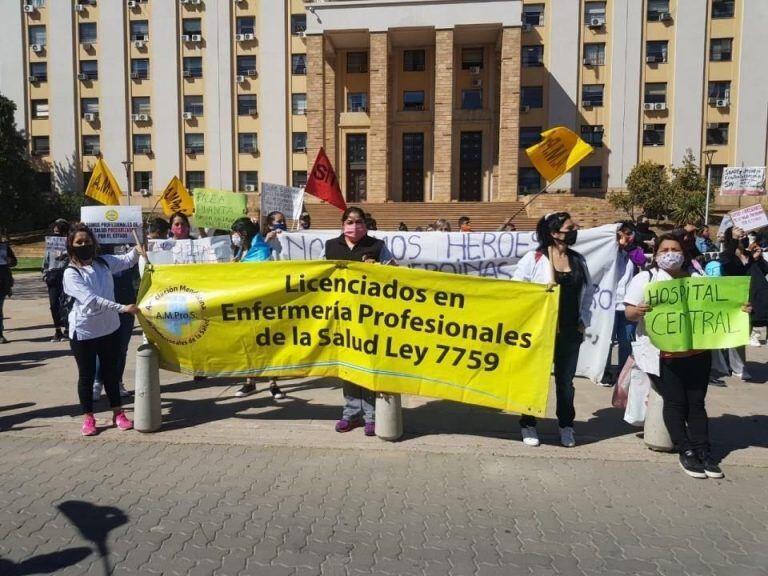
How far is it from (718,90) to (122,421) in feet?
160

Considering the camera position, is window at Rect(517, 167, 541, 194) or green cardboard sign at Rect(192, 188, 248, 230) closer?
green cardboard sign at Rect(192, 188, 248, 230)

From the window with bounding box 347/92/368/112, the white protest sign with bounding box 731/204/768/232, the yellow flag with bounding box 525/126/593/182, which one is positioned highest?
the window with bounding box 347/92/368/112

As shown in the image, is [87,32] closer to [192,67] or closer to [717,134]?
[192,67]

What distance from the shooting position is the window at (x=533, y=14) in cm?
4362

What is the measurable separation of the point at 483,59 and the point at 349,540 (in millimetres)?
44702

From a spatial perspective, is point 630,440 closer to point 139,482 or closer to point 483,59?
point 139,482

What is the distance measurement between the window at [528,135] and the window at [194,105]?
24467mm

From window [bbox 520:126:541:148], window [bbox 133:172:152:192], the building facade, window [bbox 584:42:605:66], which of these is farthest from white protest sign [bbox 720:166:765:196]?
window [bbox 133:172:152:192]

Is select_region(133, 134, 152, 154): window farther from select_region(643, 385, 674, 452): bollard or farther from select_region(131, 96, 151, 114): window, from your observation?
select_region(643, 385, 674, 452): bollard

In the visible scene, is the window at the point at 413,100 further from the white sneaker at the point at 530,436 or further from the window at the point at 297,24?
the white sneaker at the point at 530,436

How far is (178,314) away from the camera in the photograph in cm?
571

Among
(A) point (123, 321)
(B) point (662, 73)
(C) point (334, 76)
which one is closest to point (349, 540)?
(A) point (123, 321)

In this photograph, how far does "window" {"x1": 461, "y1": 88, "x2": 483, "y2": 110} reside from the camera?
146 ft

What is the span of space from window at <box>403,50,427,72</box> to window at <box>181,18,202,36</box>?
16.2 metres
